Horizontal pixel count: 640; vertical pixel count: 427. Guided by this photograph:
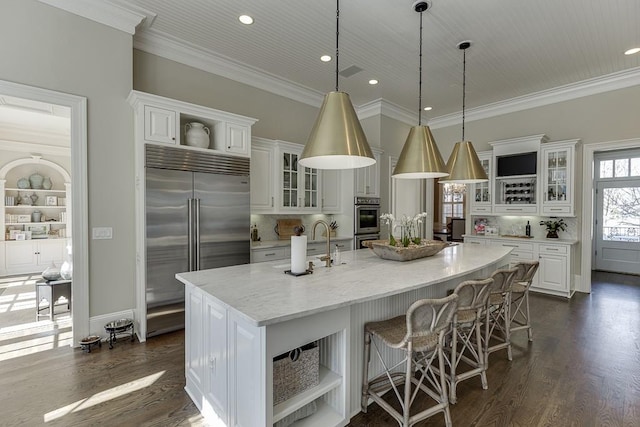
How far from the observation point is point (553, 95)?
5.26m

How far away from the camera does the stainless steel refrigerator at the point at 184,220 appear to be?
3152 millimetres

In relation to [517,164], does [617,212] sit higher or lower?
lower

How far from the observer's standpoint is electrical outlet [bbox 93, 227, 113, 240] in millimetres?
3084

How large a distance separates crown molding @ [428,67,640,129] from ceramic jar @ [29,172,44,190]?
884 cm

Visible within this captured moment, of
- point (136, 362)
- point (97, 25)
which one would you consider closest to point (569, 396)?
point (136, 362)

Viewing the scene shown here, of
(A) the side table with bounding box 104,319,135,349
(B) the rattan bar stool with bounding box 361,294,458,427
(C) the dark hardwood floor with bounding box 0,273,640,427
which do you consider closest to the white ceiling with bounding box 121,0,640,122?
(B) the rattan bar stool with bounding box 361,294,458,427

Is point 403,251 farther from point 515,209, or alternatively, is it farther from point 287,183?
point 515,209

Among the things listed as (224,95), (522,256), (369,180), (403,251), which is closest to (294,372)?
(403,251)

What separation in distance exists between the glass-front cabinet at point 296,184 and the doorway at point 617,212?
646 cm

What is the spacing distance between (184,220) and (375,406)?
102 inches

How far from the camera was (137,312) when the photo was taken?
129 inches

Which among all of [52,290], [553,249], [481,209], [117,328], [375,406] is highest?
[481,209]

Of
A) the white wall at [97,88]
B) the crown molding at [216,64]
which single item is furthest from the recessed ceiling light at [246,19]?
the white wall at [97,88]

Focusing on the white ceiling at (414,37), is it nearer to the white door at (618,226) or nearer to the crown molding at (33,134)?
the white door at (618,226)
